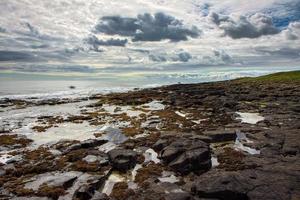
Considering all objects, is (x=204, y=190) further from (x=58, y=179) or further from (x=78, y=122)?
(x=78, y=122)

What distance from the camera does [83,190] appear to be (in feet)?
62.1

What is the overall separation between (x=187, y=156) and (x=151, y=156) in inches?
190

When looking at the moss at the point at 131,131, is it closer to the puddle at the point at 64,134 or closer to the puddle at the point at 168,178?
A: the puddle at the point at 64,134

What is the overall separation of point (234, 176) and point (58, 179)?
40.2 feet

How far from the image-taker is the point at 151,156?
1101 inches

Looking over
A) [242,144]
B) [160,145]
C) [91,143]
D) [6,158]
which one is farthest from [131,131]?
[6,158]

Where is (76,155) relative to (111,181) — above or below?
above

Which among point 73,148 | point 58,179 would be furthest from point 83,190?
point 73,148

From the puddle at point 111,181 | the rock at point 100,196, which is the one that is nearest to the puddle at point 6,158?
the puddle at point 111,181

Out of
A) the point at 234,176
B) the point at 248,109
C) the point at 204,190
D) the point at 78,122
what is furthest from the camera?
the point at 248,109

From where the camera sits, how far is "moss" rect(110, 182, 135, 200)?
19.2m

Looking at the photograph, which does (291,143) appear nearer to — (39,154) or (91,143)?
(91,143)

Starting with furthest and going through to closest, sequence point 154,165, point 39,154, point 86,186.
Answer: point 39,154
point 154,165
point 86,186

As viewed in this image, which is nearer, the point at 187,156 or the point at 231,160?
the point at 187,156
